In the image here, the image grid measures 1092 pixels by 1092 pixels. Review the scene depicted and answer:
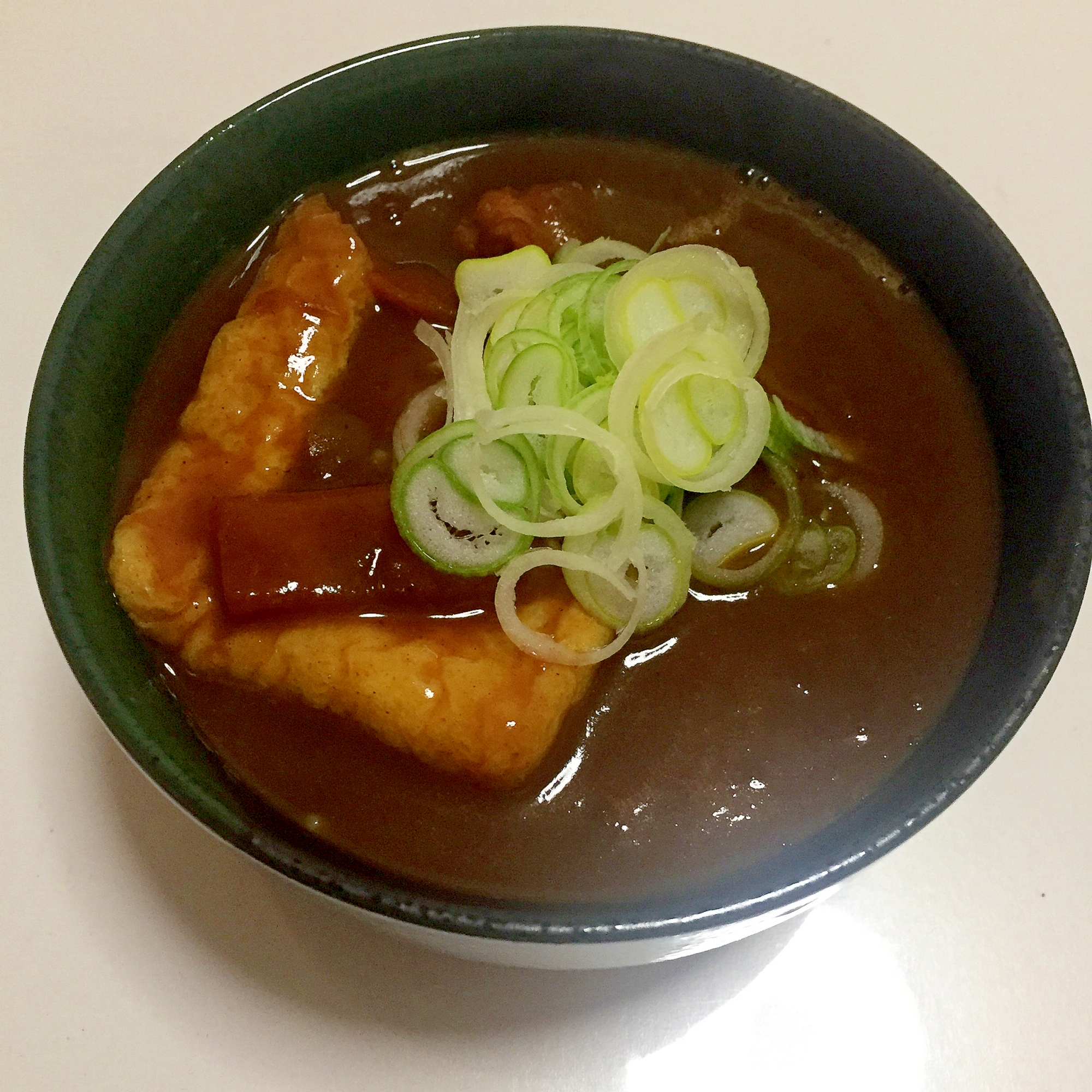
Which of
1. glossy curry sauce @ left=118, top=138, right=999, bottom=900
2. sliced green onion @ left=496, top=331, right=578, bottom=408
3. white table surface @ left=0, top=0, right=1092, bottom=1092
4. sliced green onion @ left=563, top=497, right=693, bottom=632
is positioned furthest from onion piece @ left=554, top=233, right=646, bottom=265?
white table surface @ left=0, top=0, right=1092, bottom=1092

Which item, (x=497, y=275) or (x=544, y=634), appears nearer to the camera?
(x=544, y=634)

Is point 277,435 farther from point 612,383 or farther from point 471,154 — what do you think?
point 471,154

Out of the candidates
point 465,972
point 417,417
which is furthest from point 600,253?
point 465,972

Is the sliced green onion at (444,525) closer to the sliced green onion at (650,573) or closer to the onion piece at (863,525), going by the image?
the sliced green onion at (650,573)

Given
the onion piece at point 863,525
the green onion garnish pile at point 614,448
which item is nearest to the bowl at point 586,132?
the onion piece at point 863,525

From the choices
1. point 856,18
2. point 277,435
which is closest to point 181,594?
point 277,435

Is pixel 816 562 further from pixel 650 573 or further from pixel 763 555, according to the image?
pixel 650 573
